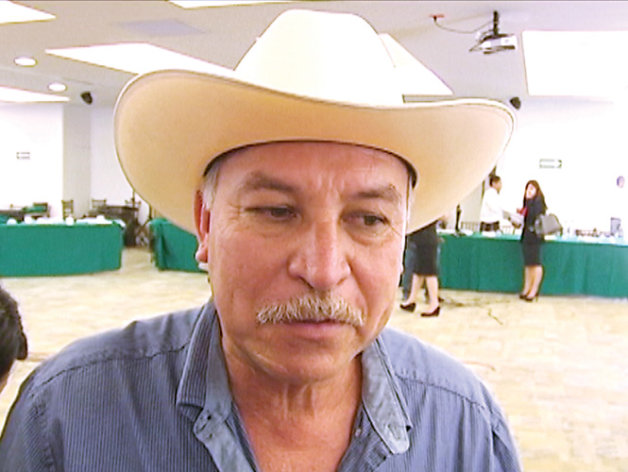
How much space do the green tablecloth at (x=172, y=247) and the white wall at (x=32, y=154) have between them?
204 inches

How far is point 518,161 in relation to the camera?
12.1m

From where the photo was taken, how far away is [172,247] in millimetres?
9906

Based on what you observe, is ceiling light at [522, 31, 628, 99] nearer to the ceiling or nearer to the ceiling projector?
the ceiling

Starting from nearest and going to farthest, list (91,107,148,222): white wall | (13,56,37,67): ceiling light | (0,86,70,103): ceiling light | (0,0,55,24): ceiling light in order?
(0,0,55,24): ceiling light < (13,56,37,67): ceiling light < (0,86,70,103): ceiling light < (91,107,148,222): white wall

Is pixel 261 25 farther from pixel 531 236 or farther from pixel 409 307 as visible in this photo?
pixel 531 236

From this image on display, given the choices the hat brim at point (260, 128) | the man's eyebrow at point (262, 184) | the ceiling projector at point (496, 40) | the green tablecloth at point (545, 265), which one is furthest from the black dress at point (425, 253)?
the man's eyebrow at point (262, 184)

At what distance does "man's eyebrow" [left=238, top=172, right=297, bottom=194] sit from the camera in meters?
0.96

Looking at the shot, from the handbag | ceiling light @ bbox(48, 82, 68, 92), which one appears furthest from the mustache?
ceiling light @ bbox(48, 82, 68, 92)

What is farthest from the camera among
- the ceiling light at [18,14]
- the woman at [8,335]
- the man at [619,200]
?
the man at [619,200]

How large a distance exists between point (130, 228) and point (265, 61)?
13.0 m

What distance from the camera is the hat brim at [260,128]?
0.98 metres

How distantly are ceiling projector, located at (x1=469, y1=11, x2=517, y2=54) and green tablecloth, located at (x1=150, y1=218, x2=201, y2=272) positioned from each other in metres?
5.26

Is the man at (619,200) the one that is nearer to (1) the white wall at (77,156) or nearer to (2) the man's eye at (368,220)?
(1) the white wall at (77,156)

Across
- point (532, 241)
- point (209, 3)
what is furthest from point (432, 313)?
point (209, 3)
